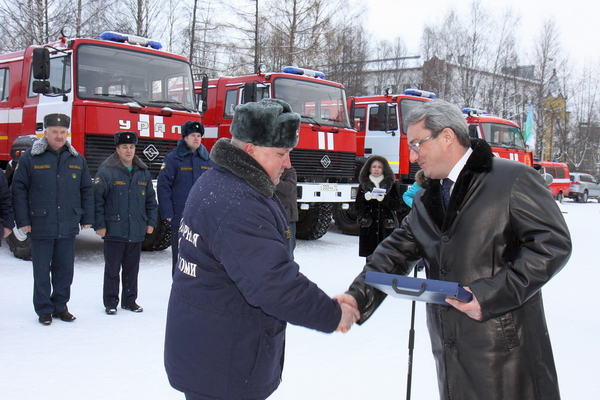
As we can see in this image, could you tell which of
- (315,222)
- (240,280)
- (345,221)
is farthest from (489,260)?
(345,221)

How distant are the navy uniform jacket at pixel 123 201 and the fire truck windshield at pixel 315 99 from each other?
375 cm

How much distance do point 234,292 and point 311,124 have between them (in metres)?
7.93

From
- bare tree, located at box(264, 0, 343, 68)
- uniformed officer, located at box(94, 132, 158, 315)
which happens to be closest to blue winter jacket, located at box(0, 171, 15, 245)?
uniformed officer, located at box(94, 132, 158, 315)

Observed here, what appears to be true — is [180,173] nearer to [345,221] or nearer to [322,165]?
[322,165]

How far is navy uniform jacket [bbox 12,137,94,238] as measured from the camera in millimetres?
5125

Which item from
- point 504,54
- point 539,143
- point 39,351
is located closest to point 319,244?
point 39,351

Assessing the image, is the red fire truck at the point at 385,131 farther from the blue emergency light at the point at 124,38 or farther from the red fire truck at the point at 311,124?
the blue emergency light at the point at 124,38

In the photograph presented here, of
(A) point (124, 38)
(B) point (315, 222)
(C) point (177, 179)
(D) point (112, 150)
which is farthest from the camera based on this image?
(B) point (315, 222)

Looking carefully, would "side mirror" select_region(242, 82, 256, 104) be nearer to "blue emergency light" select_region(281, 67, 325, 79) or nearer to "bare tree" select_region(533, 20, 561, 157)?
"blue emergency light" select_region(281, 67, 325, 79)

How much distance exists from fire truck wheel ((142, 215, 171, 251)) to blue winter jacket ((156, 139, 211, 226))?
2532 mm

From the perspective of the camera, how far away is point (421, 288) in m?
1.93

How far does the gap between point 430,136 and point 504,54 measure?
34209 mm

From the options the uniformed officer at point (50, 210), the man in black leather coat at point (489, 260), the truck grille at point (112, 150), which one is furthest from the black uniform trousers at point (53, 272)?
the man in black leather coat at point (489, 260)

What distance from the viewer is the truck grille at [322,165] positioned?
9.77 m
